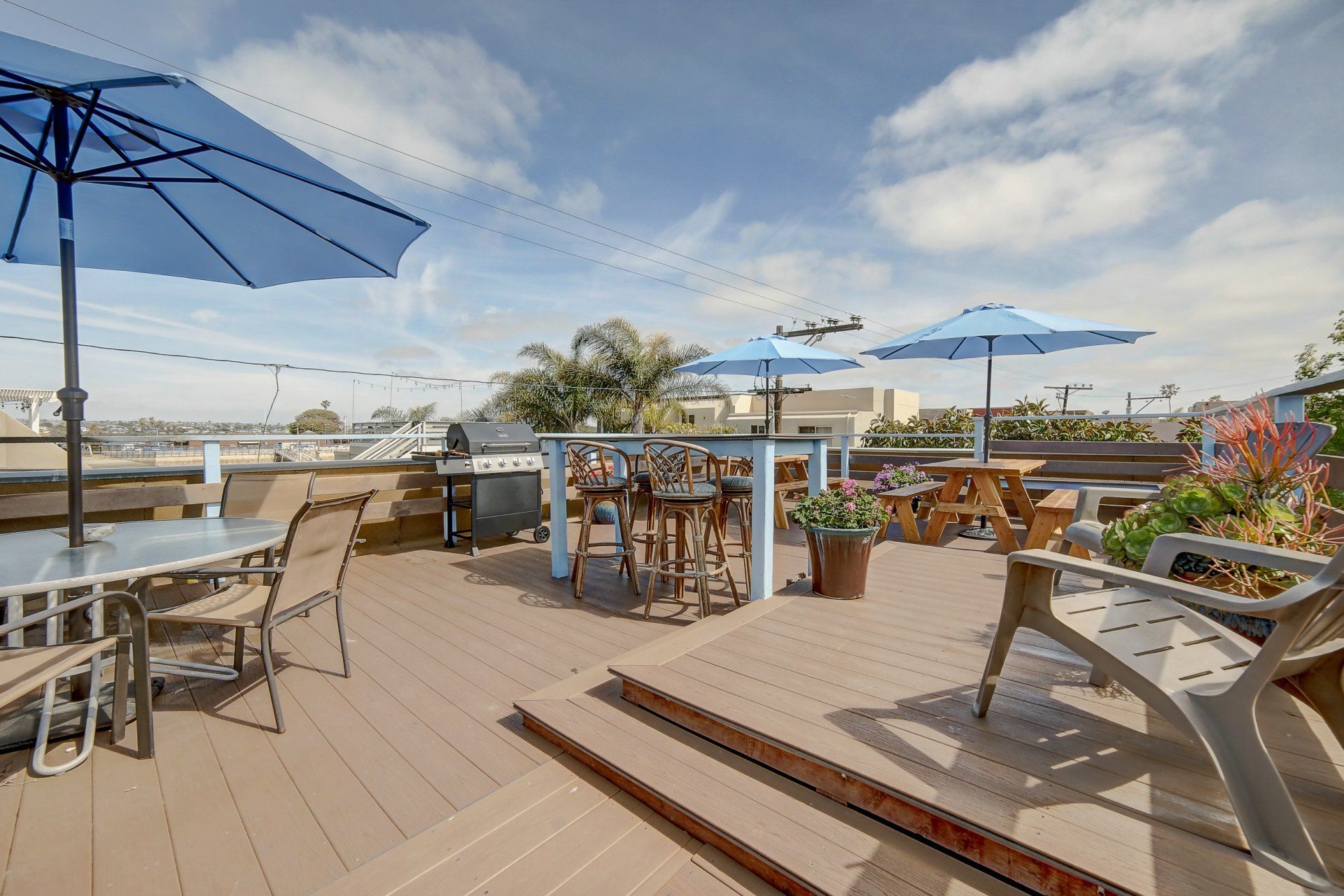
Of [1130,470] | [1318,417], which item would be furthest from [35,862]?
[1130,470]

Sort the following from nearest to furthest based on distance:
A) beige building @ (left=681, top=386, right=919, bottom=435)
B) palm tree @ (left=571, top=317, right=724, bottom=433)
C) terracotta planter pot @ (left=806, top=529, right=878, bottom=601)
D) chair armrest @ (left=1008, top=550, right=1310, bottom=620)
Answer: chair armrest @ (left=1008, top=550, right=1310, bottom=620) < terracotta planter pot @ (left=806, top=529, right=878, bottom=601) < palm tree @ (left=571, top=317, right=724, bottom=433) < beige building @ (left=681, top=386, right=919, bottom=435)

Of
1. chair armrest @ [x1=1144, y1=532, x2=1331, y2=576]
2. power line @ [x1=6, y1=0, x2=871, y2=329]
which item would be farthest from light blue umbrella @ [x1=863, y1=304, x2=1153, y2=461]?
power line @ [x1=6, y1=0, x2=871, y2=329]

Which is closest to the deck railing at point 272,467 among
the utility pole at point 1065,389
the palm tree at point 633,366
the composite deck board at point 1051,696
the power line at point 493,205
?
the composite deck board at point 1051,696

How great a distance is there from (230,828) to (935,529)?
4442 millimetres

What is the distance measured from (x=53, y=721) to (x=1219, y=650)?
3.62 meters

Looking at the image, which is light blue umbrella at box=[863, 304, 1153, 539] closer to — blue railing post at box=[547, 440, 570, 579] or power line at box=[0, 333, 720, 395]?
blue railing post at box=[547, 440, 570, 579]

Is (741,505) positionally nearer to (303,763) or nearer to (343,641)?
(343,641)

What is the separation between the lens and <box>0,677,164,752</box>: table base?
1807 mm

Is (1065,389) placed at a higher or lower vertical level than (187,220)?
higher

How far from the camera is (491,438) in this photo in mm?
4520

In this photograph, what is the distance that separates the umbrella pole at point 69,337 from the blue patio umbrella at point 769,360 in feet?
14.1

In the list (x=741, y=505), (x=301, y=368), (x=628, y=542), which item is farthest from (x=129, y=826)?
(x=301, y=368)

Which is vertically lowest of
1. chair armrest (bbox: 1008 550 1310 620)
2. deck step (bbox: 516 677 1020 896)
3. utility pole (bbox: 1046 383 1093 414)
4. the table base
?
the table base

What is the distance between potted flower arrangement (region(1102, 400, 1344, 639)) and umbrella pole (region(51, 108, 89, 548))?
3.55 meters
